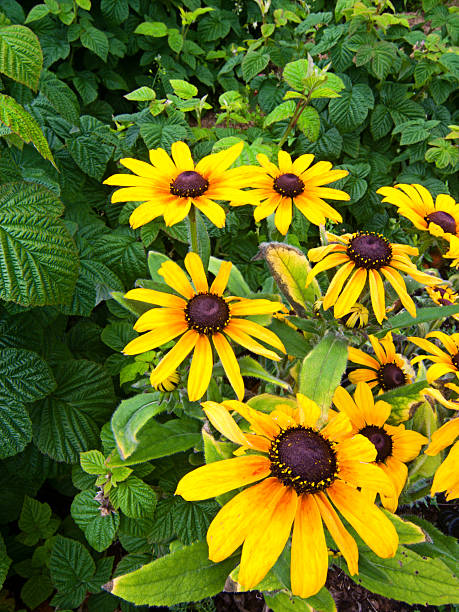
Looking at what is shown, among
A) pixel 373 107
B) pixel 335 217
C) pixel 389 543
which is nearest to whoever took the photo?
pixel 389 543

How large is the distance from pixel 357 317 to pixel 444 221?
0.43 metres

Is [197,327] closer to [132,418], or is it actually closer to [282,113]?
[132,418]

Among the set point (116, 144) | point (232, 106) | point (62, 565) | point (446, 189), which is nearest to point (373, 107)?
point (446, 189)

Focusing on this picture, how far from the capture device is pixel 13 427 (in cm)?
114

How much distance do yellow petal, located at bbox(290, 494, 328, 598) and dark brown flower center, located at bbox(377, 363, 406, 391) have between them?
2.07 feet

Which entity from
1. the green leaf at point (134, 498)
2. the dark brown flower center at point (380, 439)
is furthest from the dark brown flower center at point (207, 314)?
the green leaf at point (134, 498)

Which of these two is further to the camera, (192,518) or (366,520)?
(192,518)

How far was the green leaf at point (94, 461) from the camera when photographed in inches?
46.5

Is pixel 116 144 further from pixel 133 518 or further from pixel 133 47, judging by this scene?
pixel 133 47

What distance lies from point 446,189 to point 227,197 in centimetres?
186

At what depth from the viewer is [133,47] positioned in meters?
3.43

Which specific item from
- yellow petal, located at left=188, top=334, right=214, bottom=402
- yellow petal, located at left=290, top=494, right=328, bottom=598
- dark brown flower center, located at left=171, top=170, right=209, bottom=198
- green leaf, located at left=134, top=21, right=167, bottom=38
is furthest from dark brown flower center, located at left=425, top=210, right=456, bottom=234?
green leaf, located at left=134, top=21, right=167, bottom=38

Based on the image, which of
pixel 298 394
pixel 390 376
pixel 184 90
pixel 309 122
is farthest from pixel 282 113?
pixel 298 394

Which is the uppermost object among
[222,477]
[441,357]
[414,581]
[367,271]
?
[367,271]
